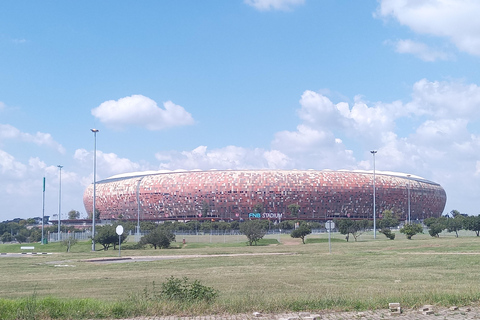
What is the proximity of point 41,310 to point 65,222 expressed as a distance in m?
128

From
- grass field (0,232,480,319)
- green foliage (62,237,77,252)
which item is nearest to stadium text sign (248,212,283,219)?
green foliage (62,237,77,252)

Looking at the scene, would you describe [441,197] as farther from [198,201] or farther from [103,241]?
[103,241]

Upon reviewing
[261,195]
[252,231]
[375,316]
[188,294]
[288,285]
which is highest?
[261,195]

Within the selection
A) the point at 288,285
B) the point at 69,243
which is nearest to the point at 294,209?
the point at 69,243

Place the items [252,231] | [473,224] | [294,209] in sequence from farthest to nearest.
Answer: [294,209] < [473,224] < [252,231]

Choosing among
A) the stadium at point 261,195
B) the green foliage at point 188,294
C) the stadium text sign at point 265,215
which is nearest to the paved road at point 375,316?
the green foliage at point 188,294

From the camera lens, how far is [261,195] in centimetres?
11800

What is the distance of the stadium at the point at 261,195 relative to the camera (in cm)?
11838

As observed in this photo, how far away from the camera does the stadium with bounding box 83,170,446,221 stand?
118375 mm

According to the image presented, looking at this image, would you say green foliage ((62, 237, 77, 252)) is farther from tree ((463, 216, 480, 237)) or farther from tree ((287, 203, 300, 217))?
tree ((287, 203, 300, 217))

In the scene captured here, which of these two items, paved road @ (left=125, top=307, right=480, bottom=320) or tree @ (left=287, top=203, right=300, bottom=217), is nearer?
paved road @ (left=125, top=307, right=480, bottom=320)

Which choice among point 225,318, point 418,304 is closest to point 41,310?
point 225,318

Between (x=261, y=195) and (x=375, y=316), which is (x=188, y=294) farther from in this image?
(x=261, y=195)

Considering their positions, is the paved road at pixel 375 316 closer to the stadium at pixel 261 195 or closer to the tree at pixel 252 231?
the tree at pixel 252 231
